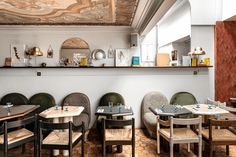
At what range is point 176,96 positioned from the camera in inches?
207

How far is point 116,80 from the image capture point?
545 centimetres

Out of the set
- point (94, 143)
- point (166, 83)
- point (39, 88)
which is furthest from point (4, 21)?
point (166, 83)

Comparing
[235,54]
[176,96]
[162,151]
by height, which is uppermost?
[235,54]

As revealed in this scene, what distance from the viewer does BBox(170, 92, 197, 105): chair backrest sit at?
5181 mm

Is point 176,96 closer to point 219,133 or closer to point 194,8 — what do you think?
point 219,133

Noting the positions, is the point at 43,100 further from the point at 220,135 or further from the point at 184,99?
the point at 220,135

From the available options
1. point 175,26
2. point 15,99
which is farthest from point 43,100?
point 175,26

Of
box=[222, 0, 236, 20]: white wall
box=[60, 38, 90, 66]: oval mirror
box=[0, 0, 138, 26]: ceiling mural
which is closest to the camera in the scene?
box=[0, 0, 138, 26]: ceiling mural

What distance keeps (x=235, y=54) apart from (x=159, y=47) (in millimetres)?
2386

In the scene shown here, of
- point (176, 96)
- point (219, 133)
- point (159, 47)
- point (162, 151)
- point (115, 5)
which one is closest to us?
point (219, 133)

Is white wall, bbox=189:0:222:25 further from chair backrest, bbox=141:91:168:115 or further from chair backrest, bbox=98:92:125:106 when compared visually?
chair backrest, bbox=98:92:125:106

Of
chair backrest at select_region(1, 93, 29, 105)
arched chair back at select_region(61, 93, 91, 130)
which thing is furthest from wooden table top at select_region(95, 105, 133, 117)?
chair backrest at select_region(1, 93, 29, 105)

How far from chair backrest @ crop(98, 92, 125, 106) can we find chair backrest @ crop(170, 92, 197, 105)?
1213mm

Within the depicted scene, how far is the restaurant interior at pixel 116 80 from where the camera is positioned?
3.45 metres
